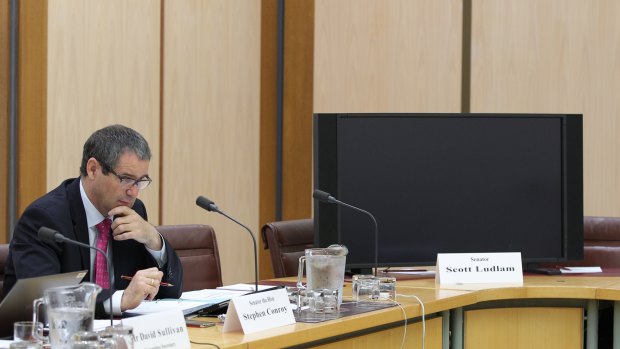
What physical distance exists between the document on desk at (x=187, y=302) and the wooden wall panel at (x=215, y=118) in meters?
2.46

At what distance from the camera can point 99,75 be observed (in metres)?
5.11

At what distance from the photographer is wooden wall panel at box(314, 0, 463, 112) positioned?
5.86 metres

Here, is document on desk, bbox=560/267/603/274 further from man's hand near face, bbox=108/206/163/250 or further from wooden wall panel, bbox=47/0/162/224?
wooden wall panel, bbox=47/0/162/224

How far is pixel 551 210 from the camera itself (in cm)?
414

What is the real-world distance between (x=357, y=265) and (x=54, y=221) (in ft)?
4.25

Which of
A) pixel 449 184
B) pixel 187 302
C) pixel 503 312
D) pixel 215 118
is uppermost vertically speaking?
pixel 215 118

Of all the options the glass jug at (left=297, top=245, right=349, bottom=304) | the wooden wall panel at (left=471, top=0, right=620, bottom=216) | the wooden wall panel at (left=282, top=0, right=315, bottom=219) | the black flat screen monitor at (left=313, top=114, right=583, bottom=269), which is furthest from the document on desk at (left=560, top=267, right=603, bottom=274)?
the wooden wall panel at (left=282, top=0, right=315, bottom=219)

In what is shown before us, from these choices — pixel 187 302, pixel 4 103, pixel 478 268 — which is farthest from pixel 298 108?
pixel 187 302

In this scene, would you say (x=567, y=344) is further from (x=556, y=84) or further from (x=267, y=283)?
(x=556, y=84)

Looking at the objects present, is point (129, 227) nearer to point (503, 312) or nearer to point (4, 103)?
point (503, 312)

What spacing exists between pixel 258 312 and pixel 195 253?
1.39 metres

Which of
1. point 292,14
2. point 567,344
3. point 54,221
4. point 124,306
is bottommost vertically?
point 567,344

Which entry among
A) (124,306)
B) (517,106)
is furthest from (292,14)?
(124,306)

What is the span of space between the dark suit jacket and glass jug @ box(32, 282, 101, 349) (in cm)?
75
